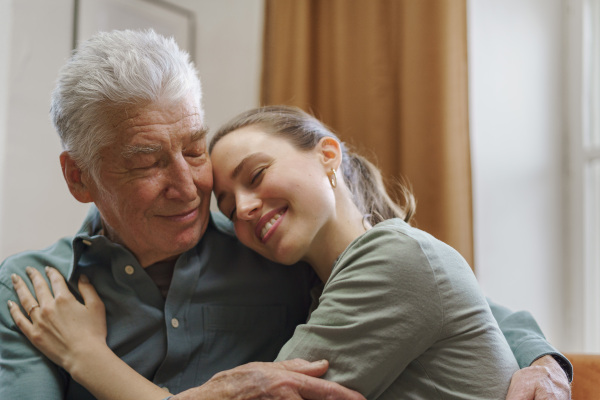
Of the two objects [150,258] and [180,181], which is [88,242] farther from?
[180,181]

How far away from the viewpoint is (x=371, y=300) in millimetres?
1147

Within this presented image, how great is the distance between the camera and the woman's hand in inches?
53.7

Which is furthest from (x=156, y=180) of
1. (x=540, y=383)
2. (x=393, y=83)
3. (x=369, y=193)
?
(x=393, y=83)

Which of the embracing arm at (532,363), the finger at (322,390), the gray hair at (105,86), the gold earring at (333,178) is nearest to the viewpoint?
the finger at (322,390)

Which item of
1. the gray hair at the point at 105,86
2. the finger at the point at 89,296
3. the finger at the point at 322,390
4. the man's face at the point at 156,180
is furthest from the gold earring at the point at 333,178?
the finger at the point at 89,296

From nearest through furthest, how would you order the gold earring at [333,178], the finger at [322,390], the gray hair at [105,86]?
the finger at [322,390] < the gray hair at [105,86] < the gold earring at [333,178]

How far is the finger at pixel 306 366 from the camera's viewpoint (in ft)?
3.69

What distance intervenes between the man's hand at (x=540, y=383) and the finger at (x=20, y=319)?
42.1 inches

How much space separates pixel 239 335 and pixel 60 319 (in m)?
0.44

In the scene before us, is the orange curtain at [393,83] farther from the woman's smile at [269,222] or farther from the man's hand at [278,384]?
the man's hand at [278,384]

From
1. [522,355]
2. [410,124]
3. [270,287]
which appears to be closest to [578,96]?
[410,124]

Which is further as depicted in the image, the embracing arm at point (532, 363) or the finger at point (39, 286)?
the finger at point (39, 286)

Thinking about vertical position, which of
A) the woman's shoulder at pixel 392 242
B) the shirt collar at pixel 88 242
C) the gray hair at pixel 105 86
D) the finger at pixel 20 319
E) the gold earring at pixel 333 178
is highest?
the gray hair at pixel 105 86

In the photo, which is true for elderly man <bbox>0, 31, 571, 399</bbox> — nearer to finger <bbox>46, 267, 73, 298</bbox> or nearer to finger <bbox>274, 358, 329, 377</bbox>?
finger <bbox>46, 267, 73, 298</bbox>
